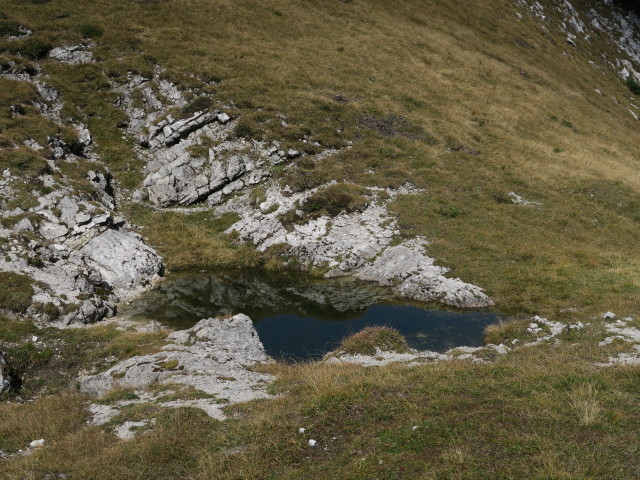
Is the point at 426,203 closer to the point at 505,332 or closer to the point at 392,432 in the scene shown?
the point at 505,332

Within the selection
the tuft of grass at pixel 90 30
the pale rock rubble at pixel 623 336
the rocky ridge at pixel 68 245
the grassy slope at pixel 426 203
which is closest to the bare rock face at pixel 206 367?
the grassy slope at pixel 426 203

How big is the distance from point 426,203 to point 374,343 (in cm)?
2119

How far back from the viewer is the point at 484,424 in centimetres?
1144

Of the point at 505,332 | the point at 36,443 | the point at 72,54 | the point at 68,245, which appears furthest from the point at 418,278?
the point at 72,54

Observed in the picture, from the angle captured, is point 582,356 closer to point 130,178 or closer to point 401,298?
point 401,298

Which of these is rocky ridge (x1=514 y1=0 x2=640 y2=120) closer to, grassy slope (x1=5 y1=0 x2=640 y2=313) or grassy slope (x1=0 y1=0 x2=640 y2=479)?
grassy slope (x1=0 y1=0 x2=640 y2=479)

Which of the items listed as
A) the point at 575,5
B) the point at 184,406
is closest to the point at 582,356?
the point at 184,406

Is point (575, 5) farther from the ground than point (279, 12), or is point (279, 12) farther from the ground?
point (575, 5)

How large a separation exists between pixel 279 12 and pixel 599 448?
73001mm

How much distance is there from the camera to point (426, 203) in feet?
131

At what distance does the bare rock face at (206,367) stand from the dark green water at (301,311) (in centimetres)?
210

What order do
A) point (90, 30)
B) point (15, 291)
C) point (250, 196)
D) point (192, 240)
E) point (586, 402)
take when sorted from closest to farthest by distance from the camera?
point (586, 402), point (15, 291), point (192, 240), point (250, 196), point (90, 30)

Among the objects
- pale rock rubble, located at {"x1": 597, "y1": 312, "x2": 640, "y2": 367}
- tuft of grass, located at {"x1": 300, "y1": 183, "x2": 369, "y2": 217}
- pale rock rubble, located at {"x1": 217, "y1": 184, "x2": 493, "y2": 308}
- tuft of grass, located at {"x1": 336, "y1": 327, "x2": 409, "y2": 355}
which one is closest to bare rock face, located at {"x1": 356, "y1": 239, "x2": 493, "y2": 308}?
pale rock rubble, located at {"x1": 217, "y1": 184, "x2": 493, "y2": 308}

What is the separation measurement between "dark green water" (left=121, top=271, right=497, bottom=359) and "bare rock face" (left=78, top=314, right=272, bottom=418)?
6.88ft
